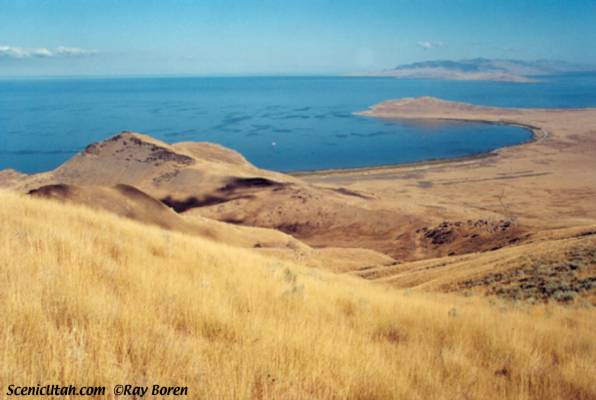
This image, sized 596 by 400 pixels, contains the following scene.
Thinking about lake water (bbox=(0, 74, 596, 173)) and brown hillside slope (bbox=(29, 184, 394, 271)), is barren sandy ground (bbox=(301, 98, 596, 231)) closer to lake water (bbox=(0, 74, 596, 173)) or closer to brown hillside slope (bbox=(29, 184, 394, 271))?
lake water (bbox=(0, 74, 596, 173))

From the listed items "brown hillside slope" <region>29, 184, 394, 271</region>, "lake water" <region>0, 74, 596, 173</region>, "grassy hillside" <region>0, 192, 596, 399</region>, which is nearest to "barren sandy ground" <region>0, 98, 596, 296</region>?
"brown hillside slope" <region>29, 184, 394, 271</region>

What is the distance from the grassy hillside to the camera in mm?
3252

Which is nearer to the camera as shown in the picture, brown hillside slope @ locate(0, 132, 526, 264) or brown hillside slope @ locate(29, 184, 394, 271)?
brown hillside slope @ locate(29, 184, 394, 271)

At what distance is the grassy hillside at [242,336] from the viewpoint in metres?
3.25

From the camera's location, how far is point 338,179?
66000 mm

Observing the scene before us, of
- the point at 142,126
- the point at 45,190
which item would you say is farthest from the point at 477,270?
the point at 142,126

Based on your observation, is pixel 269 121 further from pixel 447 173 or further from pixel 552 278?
pixel 552 278

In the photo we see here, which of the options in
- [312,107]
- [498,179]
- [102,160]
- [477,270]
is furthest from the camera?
[312,107]

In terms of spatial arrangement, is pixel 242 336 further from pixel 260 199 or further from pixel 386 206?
pixel 260 199

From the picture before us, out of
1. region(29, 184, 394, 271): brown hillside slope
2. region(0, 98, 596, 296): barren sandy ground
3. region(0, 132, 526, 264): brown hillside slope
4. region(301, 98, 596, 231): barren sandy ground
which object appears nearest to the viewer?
region(0, 98, 596, 296): barren sandy ground

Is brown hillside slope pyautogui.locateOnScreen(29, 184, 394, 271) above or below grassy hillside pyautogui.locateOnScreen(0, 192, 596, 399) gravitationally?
below

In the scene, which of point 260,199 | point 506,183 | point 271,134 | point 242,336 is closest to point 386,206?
point 260,199

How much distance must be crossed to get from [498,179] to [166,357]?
66161mm

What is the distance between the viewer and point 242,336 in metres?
4.18
